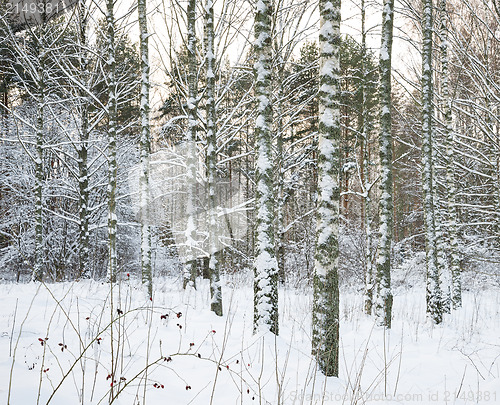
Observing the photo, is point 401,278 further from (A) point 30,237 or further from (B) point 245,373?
(A) point 30,237

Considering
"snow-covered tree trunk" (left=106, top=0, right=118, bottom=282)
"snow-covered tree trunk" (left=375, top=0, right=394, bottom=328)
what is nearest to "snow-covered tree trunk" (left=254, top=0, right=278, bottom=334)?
"snow-covered tree trunk" (left=375, top=0, right=394, bottom=328)

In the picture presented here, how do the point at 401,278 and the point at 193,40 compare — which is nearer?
the point at 193,40

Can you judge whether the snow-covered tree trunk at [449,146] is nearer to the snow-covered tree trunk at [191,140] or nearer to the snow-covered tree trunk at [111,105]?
the snow-covered tree trunk at [191,140]

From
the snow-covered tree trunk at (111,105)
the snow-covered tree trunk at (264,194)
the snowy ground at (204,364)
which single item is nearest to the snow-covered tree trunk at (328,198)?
the snowy ground at (204,364)

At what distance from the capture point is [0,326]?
3.69 metres

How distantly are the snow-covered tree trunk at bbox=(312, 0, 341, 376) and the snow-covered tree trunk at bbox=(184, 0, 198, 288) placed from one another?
434 centimetres

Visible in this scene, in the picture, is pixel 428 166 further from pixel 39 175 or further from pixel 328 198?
pixel 39 175

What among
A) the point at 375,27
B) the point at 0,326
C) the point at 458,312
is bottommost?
the point at 458,312

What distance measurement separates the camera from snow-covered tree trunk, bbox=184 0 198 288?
7.38 m

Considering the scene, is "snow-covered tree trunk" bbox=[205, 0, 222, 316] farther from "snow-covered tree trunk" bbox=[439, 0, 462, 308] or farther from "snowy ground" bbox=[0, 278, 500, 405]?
"snow-covered tree trunk" bbox=[439, 0, 462, 308]

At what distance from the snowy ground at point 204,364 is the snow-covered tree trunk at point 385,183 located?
0.58 meters

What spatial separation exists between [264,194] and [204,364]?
2427mm

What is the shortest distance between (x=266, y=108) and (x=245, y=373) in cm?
355

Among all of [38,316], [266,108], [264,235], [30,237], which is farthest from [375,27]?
[30,237]
